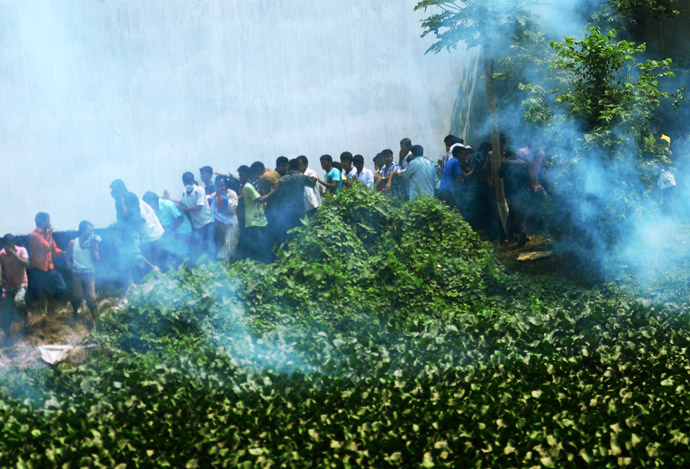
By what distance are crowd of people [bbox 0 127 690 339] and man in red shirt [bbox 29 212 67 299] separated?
10mm

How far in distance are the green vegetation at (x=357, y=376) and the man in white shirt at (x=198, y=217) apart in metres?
2.41

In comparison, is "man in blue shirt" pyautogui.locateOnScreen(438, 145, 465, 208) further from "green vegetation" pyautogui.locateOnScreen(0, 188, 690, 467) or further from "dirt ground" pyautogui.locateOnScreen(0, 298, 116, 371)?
"dirt ground" pyautogui.locateOnScreen(0, 298, 116, 371)

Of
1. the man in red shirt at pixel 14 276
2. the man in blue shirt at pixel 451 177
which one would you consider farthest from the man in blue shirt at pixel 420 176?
the man in red shirt at pixel 14 276

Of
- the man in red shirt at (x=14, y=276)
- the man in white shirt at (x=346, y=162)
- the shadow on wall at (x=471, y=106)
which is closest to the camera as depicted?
the man in red shirt at (x=14, y=276)

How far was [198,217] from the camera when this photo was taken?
859 centimetres

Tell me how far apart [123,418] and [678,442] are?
2741mm

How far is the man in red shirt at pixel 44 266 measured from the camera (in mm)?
7484

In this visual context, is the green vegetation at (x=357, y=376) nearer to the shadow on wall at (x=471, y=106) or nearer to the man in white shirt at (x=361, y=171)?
the man in white shirt at (x=361, y=171)

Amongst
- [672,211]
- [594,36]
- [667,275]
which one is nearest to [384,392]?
[667,275]

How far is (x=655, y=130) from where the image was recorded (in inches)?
298

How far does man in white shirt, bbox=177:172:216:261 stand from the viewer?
8.52m

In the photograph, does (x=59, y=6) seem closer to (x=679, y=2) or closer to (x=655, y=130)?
(x=655, y=130)

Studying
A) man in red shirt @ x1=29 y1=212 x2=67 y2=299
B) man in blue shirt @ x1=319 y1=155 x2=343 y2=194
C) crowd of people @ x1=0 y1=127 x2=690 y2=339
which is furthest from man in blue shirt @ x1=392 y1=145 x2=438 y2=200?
man in red shirt @ x1=29 y1=212 x2=67 y2=299

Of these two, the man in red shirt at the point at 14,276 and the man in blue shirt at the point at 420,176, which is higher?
the man in blue shirt at the point at 420,176
